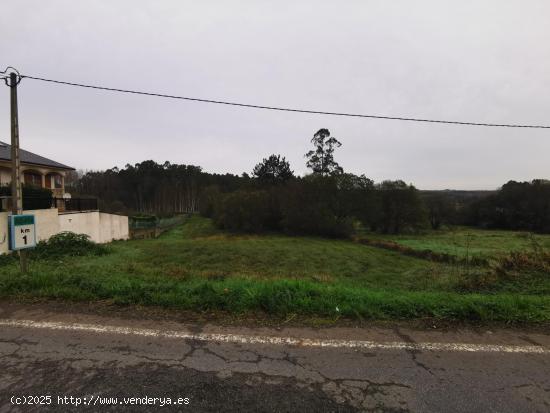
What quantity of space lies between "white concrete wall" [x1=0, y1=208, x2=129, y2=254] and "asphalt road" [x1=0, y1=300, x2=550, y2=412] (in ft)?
35.3

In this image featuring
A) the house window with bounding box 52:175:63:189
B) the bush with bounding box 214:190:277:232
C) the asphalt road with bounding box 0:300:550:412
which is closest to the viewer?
the asphalt road with bounding box 0:300:550:412

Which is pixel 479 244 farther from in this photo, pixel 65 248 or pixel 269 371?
pixel 65 248

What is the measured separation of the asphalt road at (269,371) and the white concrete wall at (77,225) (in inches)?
424

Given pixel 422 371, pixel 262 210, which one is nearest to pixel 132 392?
pixel 422 371

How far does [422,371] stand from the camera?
2660mm

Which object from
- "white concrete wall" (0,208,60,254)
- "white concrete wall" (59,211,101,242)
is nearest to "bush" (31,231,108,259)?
"white concrete wall" (0,208,60,254)

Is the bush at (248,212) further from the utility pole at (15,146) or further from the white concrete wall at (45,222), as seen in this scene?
the utility pole at (15,146)

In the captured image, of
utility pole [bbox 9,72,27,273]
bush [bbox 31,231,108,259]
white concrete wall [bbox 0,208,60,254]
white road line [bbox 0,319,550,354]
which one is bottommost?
bush [bbox 31,231,108,259]

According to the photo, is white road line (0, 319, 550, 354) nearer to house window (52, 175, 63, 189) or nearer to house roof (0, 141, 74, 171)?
house roof (0, 141, 74, 171)

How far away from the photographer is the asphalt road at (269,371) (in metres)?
2.24

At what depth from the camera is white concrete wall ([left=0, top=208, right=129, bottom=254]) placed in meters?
11.3

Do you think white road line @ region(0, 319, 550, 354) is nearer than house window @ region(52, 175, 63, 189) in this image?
Yes

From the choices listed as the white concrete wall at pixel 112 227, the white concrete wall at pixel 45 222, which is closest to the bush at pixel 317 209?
the white concrete wall at pixel 112 227

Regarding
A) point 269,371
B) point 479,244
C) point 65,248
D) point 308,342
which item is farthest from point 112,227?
point 479,244
